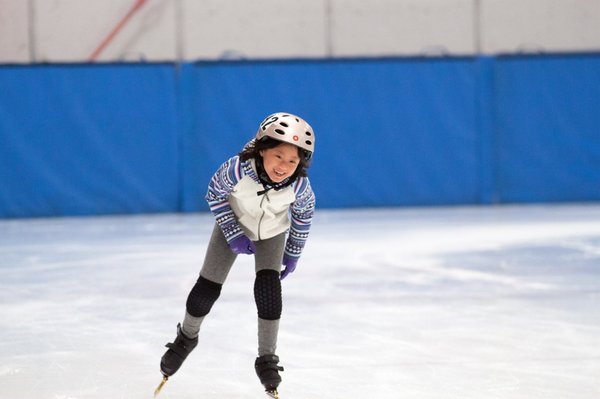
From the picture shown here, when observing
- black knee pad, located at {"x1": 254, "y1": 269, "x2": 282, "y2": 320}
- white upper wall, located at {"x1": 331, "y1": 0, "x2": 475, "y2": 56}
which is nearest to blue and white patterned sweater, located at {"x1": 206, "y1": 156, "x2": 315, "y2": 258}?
black knee pad, located at {"x1": 254, "y1": 269, "x2": 282, "y2": 320}

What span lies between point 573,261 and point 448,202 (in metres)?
6.25

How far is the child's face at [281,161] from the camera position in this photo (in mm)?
2818

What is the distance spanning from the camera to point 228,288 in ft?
19.4

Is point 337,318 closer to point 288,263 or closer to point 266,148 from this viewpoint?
point 288,263

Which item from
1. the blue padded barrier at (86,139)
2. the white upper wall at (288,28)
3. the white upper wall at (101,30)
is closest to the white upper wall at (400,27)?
the white upper wall at (288,28)

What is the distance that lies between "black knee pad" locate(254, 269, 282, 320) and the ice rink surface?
39 cm

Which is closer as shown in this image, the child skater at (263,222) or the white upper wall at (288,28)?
the child skater at (263,222)

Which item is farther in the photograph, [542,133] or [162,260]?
[542,133]

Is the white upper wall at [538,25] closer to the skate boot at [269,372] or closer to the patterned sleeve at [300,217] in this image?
the patterned sleeve at [300,217]

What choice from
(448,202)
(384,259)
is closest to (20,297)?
(384,259)

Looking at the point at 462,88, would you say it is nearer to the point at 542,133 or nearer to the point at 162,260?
the point at 542,133

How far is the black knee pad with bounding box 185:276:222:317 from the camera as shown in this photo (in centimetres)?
304

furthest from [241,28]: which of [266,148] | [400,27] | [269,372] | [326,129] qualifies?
[269,372]

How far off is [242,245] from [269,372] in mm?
404
